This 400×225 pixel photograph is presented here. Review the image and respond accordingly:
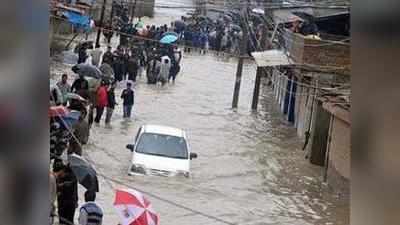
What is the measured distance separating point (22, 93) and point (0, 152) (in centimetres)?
9

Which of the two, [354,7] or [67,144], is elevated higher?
[354,7]

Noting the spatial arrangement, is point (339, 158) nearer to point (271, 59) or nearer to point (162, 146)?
point (162, 146)

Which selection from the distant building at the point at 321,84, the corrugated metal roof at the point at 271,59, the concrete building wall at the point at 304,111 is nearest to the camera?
the distant building at the point at 321,84

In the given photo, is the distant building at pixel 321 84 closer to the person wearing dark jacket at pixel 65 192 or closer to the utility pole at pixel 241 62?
the utility pole at pixel 241 62

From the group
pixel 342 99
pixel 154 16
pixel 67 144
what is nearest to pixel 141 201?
pixel 67 144

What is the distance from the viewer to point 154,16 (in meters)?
37.8

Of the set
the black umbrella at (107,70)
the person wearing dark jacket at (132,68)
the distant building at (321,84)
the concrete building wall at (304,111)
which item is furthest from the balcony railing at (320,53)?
the person wearing dark jacket at (132,68)

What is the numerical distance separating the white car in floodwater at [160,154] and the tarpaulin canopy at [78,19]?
9064 mm

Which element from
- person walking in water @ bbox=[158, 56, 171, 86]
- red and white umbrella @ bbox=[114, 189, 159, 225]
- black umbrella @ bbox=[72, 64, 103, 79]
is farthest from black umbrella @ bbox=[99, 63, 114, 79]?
red and white umbrella @ bbox=[114, 189, 159, 225]

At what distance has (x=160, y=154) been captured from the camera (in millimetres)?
11953

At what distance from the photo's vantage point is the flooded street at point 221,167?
35.7 ft

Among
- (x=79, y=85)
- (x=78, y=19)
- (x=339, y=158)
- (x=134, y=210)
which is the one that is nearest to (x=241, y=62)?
(x=78, y=19)

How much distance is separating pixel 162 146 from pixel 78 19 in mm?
11228

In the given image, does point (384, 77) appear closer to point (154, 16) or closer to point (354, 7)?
point (354, 7)
